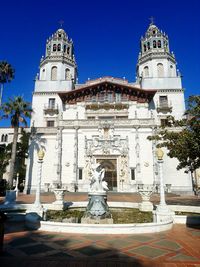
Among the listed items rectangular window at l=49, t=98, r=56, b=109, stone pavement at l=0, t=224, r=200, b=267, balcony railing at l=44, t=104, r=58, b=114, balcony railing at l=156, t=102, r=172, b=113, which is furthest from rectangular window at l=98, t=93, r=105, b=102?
stone pavement at l=0, t=224, r=200, b=267

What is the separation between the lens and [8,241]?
6.84m

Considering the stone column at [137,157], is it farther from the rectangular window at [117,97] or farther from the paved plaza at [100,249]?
the paved plaza at [100,249]

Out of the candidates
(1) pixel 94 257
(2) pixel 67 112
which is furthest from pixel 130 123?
(1) pixel 94 257

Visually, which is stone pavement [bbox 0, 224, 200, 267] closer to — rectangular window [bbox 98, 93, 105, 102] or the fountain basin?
the fountain basin

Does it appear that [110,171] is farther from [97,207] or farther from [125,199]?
[97,207]

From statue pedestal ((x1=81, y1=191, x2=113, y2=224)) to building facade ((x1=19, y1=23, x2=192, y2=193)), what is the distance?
19.3 meters

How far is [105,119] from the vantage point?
32406 millimetres

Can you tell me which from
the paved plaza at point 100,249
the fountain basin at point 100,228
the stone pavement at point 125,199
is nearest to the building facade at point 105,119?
the stone pavement at point 125,199

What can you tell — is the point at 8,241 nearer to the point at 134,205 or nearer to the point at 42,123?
the point at 134,205

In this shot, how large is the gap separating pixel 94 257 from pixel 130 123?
27.4 m

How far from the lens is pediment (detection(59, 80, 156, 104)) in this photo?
3569cm

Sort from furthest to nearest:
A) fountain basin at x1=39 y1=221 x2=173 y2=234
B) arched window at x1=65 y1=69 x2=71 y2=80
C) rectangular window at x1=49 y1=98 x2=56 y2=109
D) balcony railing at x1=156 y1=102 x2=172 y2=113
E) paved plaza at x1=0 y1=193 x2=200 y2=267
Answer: arched window at x1=65 y1=69 x2=71 y2=80 → rectangular window at x1=49 y1=98 x2=56 y2=109 → balcony railing at x1=156 y1=102 x2=172 y2=113 → fountain basin at x1=39 y1=221 x2=173 y2=234 → paved plaza at x1=0 y1=193 x2=200 y2=267

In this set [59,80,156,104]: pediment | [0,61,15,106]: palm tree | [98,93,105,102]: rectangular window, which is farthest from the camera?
[98,93,105,102]: rectangular window

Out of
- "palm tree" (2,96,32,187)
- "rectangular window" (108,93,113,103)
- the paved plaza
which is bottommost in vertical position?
the paved plaza
